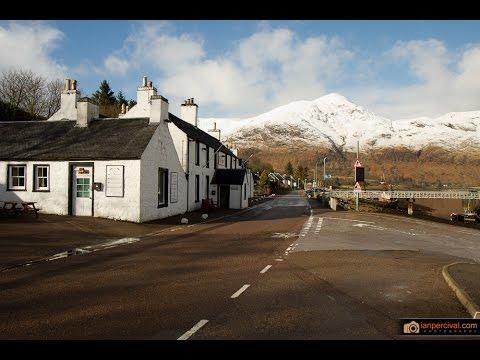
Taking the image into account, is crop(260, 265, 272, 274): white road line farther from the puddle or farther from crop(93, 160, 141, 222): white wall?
crop(93, 160, 141, 222): white wall

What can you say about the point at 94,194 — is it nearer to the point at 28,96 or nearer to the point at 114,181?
the point at 114,181

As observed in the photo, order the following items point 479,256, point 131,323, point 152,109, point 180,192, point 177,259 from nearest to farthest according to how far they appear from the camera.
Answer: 1. point 131,323
2. point 177,259
3. point 479,256
4. point 152,109
5. point 180,192

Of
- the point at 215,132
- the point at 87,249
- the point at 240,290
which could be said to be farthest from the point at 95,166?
the point at 215,132

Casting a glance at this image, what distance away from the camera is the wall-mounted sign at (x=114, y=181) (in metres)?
23.2

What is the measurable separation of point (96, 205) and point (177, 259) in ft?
43.1

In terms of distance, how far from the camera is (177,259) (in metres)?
12.2

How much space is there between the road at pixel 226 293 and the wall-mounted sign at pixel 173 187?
12685mm

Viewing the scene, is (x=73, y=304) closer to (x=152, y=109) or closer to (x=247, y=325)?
(x=247, y=325)

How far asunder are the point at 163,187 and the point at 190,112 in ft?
59.5

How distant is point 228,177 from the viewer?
41.2 metres

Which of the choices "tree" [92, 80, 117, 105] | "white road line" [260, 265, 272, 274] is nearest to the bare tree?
"tree" [92, 80, 117, 105]

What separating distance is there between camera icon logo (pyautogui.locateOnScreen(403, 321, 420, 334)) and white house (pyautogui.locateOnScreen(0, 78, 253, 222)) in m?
19.0

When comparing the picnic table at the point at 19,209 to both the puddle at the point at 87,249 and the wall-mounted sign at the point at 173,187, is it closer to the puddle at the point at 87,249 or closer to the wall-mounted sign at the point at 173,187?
the wall-mounted sign at the point at 173,187
